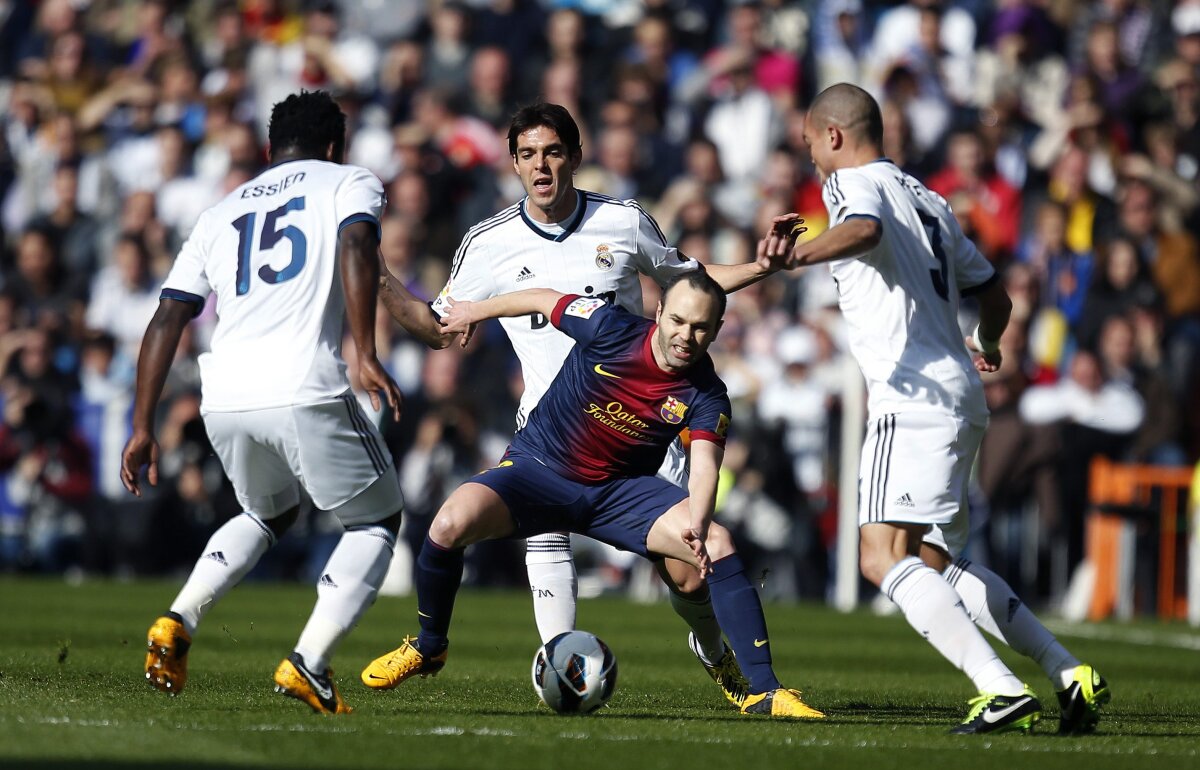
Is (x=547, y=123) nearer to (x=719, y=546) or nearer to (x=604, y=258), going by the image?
(x=604, y=258)

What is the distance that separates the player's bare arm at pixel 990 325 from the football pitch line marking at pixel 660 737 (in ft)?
6.36

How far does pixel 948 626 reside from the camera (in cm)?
662

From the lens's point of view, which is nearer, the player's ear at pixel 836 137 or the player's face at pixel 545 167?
the player's ear at pixel 836 137

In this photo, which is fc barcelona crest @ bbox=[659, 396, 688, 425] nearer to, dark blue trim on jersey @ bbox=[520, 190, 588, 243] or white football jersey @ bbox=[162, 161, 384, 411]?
dark blue trim on jersey @ bbox=[520, 190, 588, 243]

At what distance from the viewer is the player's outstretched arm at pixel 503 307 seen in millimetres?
7429

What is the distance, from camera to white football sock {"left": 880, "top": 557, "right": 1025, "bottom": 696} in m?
6.53

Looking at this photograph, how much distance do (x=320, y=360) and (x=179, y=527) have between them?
32.8ft

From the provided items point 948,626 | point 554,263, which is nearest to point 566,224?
point 554,263

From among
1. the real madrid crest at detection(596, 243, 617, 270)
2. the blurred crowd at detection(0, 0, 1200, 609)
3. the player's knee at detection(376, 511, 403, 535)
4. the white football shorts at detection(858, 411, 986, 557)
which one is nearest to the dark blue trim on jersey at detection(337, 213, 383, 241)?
the player's knee at detection(376, 511, 403, 535)

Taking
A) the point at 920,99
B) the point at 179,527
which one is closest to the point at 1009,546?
the point at 920,99

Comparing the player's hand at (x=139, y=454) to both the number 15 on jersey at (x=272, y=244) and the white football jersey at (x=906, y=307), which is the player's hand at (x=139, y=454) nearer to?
the number 15 on jersey at (x=272, y=244)

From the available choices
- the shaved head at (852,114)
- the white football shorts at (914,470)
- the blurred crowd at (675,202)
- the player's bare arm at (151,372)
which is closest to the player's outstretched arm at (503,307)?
the player's bare arm at (151,372)

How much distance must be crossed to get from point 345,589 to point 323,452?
0.53 m

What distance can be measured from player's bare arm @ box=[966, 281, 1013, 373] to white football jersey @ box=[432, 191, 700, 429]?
133 centimetres
